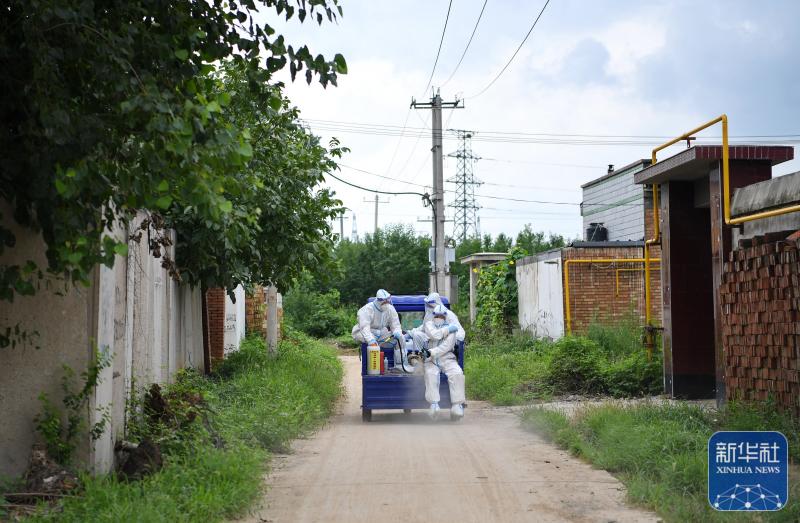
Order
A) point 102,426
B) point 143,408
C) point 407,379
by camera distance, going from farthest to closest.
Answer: point 407,379
point 143,408
point 102,426

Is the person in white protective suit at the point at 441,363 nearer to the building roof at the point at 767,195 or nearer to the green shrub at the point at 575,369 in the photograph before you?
the green shrub at the point at 575,369

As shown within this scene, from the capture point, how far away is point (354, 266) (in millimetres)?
48281

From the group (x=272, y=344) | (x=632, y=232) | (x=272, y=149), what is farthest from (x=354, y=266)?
(x=272, y=149)

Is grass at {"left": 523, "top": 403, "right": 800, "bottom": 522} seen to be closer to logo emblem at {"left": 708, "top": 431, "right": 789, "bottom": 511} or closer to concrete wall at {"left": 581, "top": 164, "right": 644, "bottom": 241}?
logo emblem at {"left": 708, "top": 431, "right": 789, "bottom": 511}

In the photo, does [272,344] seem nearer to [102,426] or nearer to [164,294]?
[164,294]

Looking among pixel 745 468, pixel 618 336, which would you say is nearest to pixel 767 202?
pixel 745 468

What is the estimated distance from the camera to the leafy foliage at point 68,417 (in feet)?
25.0

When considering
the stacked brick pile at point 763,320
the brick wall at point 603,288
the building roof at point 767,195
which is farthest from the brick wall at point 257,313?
the building roof at point 767,195

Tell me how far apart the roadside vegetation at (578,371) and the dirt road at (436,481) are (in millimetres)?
3656

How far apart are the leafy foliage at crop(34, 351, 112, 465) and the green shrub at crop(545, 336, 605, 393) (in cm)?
1015

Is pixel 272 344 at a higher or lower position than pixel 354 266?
lower

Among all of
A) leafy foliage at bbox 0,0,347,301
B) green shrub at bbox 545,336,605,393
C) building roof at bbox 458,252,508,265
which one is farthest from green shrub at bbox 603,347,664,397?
building roof at bbox 458,252,508,265

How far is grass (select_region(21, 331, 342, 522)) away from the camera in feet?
22.0

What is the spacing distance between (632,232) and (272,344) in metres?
14.7
